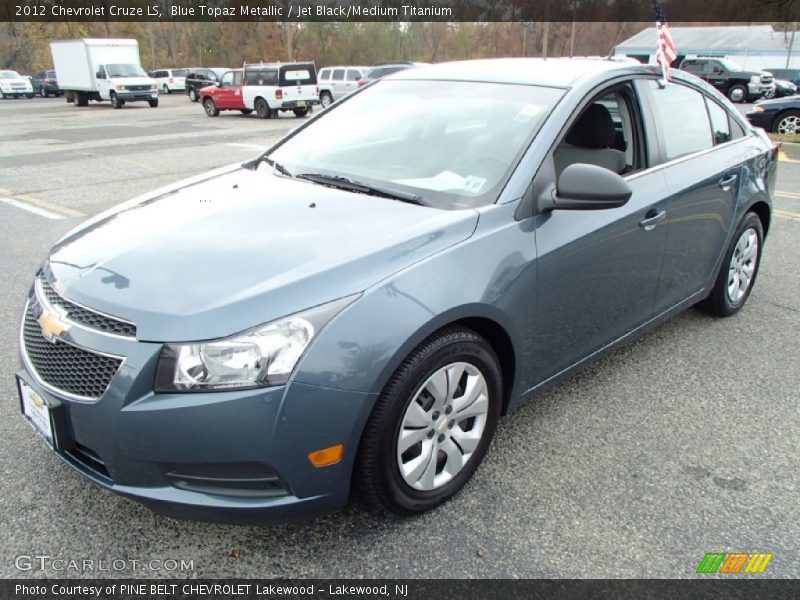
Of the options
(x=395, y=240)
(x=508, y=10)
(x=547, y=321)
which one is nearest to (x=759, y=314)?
(x=547, y=321)

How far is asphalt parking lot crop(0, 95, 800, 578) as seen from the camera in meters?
2.37

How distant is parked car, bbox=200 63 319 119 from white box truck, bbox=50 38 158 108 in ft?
19.0

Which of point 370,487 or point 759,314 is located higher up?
point 370,487

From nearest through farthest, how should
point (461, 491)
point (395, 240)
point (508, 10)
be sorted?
point (395, 240)
point (461, 491)
point (508, 10)

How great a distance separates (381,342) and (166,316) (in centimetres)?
68

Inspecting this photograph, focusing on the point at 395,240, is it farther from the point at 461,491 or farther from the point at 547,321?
the point at 461,491

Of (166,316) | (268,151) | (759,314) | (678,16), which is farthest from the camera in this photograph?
(678,16)

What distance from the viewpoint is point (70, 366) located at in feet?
7.29

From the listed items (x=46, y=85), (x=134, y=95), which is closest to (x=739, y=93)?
(x=134, y=95)

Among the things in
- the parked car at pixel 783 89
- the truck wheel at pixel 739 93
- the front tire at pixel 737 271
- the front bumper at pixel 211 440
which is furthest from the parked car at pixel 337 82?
the front bumper at pixel 211 440

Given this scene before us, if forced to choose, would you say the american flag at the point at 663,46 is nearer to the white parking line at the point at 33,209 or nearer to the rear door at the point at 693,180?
the rear door at the point at 693,180

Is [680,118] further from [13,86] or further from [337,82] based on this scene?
[13,86]

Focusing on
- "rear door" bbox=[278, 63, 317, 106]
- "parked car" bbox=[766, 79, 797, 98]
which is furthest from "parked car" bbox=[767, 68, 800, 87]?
"rear door" bbox=[278, 63, 317, 106]

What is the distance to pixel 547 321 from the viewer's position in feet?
9.34
